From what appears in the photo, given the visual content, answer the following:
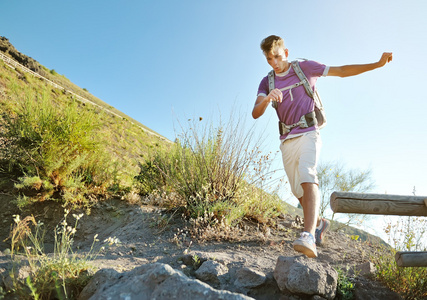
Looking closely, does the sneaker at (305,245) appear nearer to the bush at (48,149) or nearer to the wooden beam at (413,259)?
the wooden beam at (413,259)

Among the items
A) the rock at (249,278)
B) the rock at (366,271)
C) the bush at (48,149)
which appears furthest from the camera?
the bush at (48,149)

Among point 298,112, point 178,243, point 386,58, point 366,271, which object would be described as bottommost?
point 178,243

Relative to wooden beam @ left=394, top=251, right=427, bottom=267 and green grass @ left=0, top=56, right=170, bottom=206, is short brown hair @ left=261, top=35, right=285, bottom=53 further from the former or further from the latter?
green grass @ left=0, top=56, right=170, bottom=206

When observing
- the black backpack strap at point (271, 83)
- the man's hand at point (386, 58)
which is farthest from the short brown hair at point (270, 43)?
the man's hand at point (386, 58)

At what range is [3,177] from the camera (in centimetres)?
449

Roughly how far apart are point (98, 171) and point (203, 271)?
318 cm

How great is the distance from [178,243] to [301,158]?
175 centimetres

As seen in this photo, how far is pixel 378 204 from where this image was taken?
242 cm

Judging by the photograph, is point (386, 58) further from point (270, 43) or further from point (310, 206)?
point (310, 206)

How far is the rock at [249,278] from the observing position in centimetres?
224

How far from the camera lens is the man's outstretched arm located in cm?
273

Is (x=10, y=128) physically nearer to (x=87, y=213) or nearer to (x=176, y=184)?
(x=87, y=213)

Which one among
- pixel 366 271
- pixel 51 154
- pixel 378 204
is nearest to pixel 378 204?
pixel 378 204

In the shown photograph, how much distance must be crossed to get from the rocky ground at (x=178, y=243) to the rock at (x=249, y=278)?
51 millimetres
